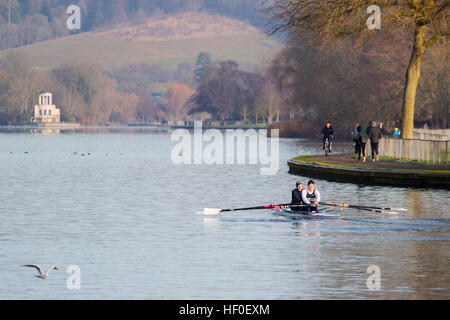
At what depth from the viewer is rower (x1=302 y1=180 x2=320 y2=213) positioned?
97.4 ft

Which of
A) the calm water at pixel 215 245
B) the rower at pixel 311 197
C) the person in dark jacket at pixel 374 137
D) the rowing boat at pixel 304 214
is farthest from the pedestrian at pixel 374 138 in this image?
the rower at pixel 311 197

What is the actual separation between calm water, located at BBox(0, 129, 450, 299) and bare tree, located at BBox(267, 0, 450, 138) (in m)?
13.6

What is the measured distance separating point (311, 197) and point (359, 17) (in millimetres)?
25903

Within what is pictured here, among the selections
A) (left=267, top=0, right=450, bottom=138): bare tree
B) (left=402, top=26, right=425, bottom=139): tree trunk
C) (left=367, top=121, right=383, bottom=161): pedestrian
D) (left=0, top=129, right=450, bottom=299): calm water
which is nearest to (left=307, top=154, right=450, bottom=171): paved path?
(left=367, top=121, right=383, bottom=161): pedestrian

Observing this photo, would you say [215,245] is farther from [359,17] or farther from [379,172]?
[359,17]

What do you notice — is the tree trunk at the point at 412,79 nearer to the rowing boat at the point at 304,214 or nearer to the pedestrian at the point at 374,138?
the pedestrian at the point at 374,138

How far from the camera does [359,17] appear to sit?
5394cm

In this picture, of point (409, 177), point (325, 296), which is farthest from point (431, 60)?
point (325, 296)

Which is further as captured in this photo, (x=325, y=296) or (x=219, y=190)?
(x=219, y=190)

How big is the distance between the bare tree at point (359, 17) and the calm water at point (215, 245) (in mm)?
13557

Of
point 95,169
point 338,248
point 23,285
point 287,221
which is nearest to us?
point 23,285

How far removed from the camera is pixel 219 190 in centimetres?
4325
